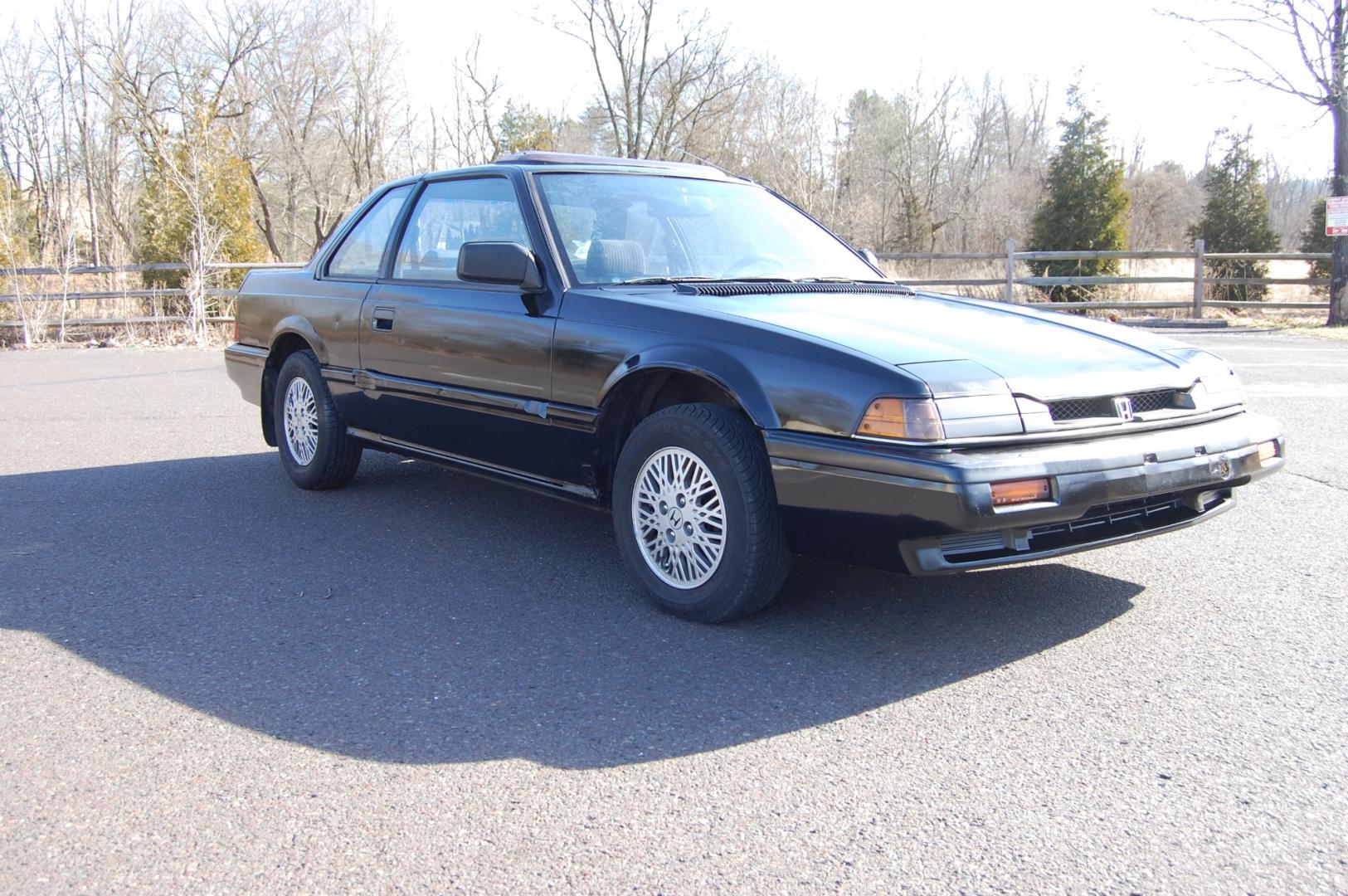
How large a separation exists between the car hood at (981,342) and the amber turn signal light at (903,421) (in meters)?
0.08

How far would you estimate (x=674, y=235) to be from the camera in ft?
15.2

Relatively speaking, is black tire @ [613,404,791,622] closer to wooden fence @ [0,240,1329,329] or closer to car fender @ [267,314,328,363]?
car fender @ [267,314,328,363]

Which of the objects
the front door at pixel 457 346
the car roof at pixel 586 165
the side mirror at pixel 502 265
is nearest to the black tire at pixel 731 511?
the front door at pixel 457 346

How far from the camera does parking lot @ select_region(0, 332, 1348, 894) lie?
2.30 metres

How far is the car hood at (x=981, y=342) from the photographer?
132 inches

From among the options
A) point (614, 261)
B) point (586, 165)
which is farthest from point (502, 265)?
point (586, 165)

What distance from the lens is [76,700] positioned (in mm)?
3174

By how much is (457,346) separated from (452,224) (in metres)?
0.70

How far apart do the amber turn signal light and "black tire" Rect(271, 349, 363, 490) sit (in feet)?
10.6

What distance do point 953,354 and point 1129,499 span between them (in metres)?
0.67

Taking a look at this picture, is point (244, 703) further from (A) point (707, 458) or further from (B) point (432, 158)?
(B) point (432, 158)

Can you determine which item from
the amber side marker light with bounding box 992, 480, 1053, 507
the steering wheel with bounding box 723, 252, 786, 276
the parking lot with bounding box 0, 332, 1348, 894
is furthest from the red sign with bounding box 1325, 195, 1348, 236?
the amber side marker light with bounding box 992, 480, 1053, 507

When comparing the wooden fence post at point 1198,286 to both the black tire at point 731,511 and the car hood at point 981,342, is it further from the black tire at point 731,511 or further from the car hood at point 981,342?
the black tire at point 731,511

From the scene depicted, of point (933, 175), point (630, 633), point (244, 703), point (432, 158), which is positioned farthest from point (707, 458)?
point (933, 175)
